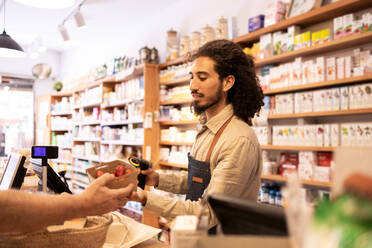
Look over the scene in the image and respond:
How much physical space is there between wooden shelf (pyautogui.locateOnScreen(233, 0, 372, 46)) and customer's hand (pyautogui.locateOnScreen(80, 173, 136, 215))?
270cm

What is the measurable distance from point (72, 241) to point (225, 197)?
65 centimetres

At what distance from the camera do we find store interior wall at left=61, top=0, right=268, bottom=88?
173 inches

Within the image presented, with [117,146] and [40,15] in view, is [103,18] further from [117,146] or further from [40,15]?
[117,146]

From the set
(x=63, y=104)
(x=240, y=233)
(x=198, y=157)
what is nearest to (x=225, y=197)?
(x=240, y=233)

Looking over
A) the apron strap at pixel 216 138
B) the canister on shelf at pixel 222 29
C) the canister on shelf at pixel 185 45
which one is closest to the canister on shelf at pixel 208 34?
the canister on shelf at pixel 222 29

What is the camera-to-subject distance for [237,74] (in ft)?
Result: 7.08

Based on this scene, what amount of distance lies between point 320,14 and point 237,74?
152cm

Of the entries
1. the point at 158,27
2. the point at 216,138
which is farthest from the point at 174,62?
the point at 216,138

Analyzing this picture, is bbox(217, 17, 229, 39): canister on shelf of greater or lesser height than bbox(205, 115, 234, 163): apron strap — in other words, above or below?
above

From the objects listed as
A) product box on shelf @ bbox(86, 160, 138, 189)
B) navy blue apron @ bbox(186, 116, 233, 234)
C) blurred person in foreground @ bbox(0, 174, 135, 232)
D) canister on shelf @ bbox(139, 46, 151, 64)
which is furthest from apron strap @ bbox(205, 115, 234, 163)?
canister on shelf @ bbox(139, 46, 151, 64)

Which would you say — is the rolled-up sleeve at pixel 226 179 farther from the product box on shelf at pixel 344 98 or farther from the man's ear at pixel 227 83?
the product box on shelf at pixel 344 98

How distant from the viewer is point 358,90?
2.76 m

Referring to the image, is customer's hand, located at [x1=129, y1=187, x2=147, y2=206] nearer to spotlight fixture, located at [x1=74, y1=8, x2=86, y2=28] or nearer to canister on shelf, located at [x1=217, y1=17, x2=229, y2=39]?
canister on shelf, located at [x1=217, y1=17, x2=229, y2=39]

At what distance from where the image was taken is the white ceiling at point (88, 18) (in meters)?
5.90
